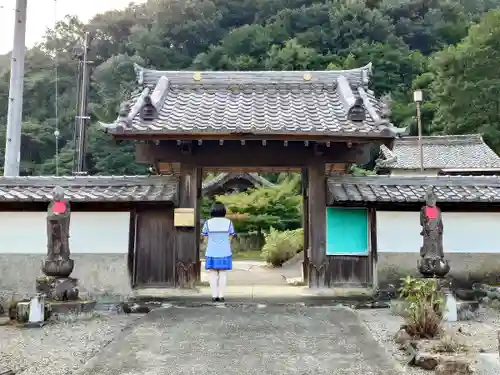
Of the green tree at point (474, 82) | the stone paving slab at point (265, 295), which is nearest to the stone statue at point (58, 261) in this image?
the stone paving slab at point (265, 295)

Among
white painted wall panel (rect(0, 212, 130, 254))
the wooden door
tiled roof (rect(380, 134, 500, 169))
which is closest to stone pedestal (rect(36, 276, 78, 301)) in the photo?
white painted wall panel (rect(0, 212, 130, 254))

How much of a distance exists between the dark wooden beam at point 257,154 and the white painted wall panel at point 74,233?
4.57ft

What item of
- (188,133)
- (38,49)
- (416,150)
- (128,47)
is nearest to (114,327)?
(188,133)

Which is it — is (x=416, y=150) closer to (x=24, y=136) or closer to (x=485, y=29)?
(x=485, y=29)

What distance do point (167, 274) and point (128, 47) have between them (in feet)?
143

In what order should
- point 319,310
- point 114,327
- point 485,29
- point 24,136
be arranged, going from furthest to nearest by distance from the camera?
point 24,136 → point 485,29 → point 319,310 → point 114,327

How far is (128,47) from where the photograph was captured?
48.2 m

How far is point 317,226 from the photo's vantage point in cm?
908

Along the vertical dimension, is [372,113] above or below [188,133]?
above

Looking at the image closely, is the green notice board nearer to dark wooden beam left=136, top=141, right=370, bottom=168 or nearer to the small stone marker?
dark wooden beam left=136, top=141, right=370, bottom=168

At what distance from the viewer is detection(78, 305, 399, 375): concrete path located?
14.8 ft

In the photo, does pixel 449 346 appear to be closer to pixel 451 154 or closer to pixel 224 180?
pixel 224 180

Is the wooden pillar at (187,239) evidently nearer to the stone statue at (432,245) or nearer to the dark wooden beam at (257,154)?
the dark wooden beam at (257,154)

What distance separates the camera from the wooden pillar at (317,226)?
9.05m
